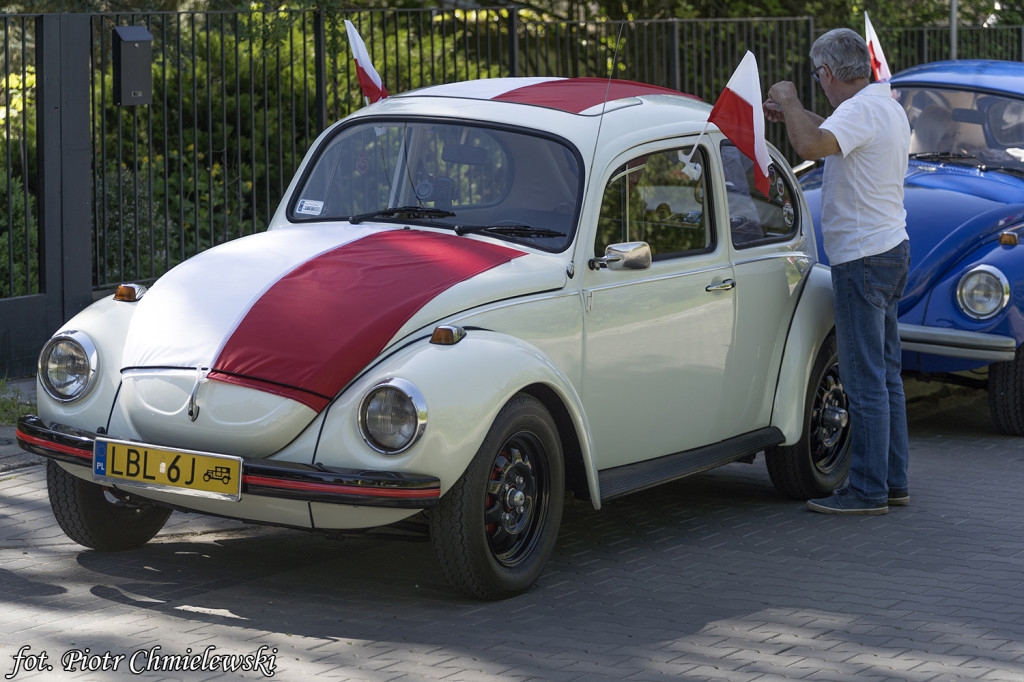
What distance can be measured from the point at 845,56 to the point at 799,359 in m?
1.39

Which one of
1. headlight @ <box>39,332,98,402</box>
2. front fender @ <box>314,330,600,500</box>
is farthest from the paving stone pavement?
headlight @ <box>39,332,98,402</box>

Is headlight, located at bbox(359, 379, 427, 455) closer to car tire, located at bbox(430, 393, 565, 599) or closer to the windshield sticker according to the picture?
car tire, located at bbox(430, 393, 565, 599)

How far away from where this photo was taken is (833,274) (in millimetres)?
6547

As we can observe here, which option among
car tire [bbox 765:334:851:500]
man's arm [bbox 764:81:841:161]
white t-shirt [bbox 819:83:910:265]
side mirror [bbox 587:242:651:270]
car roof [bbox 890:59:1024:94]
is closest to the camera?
side mirror [bbox 587:242:651:270]

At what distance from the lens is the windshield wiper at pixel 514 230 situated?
5.61m

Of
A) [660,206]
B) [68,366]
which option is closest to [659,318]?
[660,206]

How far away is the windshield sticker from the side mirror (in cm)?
128

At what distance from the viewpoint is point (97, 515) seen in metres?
5.48

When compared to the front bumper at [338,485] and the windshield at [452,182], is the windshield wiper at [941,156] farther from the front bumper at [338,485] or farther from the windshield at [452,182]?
the front bumper at [338,485]

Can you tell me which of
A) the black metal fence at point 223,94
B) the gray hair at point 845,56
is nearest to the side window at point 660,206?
the gray hair at point 845,56

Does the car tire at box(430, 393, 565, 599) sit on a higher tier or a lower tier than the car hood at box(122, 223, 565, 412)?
lower

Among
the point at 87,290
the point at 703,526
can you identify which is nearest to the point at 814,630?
the point at 703,526

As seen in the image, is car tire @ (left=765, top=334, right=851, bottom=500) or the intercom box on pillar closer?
car tire @ (left=765, top=334, right=851, bottom=500)

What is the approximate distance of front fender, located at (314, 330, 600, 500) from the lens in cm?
465
